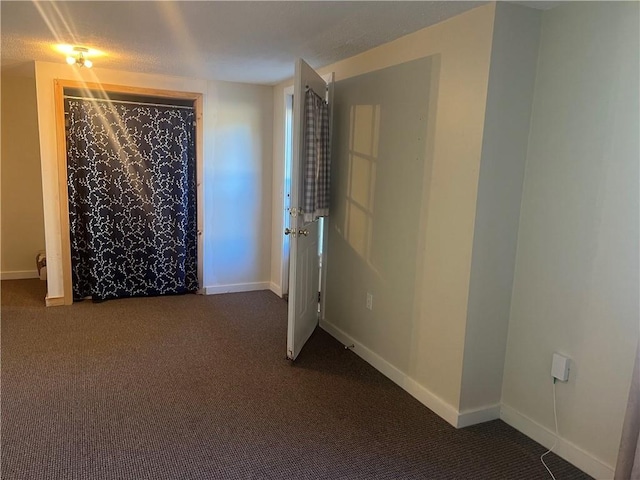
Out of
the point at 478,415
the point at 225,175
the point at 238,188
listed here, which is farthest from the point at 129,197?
the point at 478,415

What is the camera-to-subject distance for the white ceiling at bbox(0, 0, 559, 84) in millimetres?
2377

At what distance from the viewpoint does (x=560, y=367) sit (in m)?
2.28

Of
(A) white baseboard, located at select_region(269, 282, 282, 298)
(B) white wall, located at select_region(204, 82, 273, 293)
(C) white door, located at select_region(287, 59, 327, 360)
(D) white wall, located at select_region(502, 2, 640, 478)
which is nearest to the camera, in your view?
(D) white wall, located at select_region(502, 2, 640, 478)

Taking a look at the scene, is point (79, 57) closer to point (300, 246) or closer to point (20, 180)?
point (300, 246)

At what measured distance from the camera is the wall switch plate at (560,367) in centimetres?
226

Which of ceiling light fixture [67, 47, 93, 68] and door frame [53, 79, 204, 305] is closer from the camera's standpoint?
ceiling light fixture [67, 47, 93, 68]

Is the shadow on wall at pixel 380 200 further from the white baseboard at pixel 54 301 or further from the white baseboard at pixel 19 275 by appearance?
the white baseboard at pixel 19 275

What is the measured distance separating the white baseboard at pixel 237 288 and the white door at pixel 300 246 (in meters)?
1.47

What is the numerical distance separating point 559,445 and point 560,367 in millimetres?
397

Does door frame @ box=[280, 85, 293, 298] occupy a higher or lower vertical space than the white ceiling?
lower

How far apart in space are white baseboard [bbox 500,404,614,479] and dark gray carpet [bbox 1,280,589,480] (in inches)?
1.7

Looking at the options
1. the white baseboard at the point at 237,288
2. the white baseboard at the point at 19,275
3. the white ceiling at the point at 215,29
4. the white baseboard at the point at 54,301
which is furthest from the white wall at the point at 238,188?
the white baseboard at the point at 19,275

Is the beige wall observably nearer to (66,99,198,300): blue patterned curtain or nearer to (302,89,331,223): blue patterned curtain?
(66,99,198,300): blue patterned curtain

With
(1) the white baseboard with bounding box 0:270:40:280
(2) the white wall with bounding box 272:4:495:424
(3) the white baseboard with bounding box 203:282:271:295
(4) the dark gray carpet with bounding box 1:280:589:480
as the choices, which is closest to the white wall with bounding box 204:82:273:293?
(3) the white baseboard with bounding box 203:282:271:295
